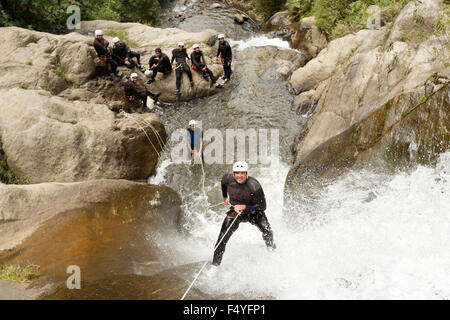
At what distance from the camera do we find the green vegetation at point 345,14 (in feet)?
34.2

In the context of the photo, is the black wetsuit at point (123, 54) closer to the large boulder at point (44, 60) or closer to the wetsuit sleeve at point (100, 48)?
the wetsuit sleeve at point (100, 48)

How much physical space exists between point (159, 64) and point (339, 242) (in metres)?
8.94

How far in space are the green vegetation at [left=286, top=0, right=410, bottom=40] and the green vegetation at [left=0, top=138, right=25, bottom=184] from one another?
11789 millimetres

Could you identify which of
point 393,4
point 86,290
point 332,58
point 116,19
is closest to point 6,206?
point 86,290

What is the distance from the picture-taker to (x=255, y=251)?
19.9 feet

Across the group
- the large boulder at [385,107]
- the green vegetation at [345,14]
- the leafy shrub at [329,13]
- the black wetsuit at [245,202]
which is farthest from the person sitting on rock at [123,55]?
the black wetsuit at [245,202]

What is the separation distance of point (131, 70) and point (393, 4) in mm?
9406

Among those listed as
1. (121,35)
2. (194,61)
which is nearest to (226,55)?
(194,61)

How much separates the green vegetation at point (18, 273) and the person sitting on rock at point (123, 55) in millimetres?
8712

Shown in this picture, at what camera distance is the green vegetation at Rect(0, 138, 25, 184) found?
282 inches

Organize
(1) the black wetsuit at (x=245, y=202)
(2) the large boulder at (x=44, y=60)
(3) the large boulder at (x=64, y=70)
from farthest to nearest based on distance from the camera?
(3) the large boulder at (x=64, y=70) → (2) the large boulder at (x=44, y=60) → (1) the black wetsuit at (x=245, y=202)

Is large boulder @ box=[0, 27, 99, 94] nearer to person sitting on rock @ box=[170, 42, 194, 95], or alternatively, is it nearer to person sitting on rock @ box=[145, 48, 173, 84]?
person sitting on rock @ box=[145, 48, 173, 84]

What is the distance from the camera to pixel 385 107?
625cm

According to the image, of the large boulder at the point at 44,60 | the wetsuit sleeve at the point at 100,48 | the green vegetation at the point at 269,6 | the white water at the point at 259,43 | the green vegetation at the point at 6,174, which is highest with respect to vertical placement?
the green vegetation at the point at 269,6
